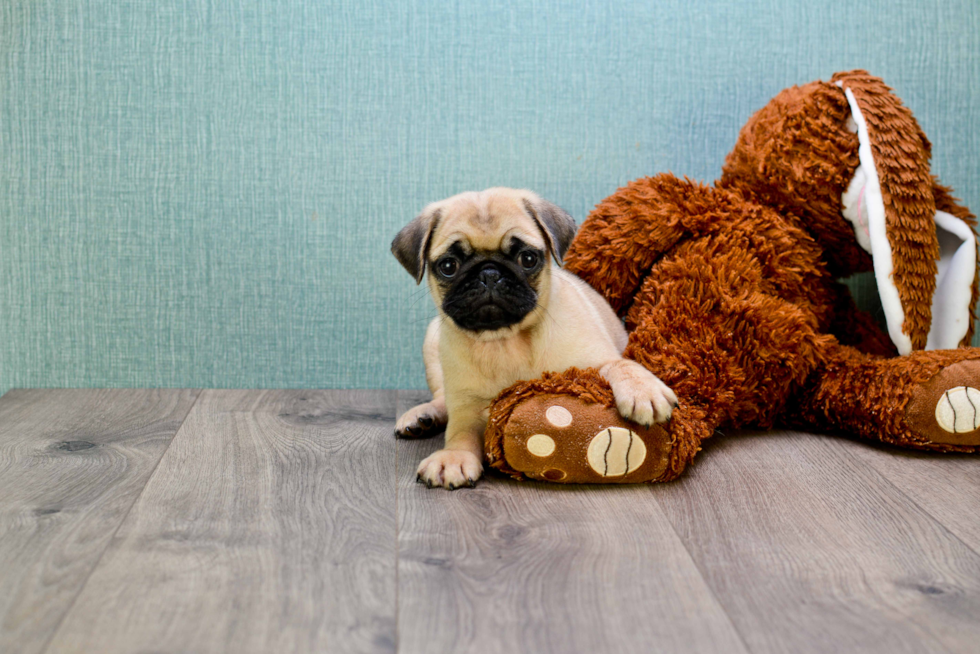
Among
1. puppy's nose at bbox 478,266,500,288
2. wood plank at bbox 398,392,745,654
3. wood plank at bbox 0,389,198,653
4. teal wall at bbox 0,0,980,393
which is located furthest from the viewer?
teal wall at bbox 0,0,980,393

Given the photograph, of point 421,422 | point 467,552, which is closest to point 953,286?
point 421,422

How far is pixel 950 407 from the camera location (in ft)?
6.79

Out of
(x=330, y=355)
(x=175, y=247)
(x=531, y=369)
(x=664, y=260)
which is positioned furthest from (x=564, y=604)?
(x=175, y=247)

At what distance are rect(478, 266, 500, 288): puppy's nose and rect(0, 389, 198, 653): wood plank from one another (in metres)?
0.94

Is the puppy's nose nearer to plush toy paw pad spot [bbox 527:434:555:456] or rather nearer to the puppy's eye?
the puppy's eye

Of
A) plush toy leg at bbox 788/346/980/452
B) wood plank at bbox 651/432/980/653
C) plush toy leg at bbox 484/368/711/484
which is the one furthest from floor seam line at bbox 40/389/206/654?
plush toy leg at bbox 788/346/980/452

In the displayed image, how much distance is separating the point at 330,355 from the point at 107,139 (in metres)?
1.03

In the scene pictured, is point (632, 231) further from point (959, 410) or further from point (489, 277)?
point (959, 410)

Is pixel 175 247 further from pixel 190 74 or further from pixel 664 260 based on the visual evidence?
pixel 664 260

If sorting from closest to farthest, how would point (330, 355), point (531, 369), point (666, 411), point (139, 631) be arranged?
point (139, 631)
point (666, 411)
point (531, 369)
point (330, 355)

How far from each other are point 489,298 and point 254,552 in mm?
787

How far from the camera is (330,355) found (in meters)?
2.93

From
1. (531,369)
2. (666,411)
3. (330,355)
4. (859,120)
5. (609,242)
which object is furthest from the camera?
(330,355)

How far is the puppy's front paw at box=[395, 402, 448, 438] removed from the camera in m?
2.40
